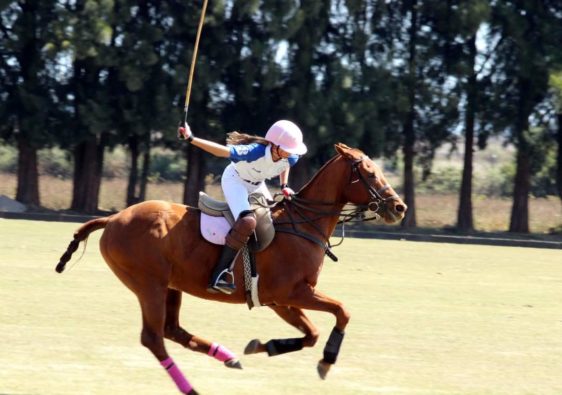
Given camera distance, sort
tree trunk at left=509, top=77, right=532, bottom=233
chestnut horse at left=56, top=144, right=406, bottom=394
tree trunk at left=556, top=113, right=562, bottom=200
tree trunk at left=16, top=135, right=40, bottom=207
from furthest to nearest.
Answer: tree trunk at left=556, top=113, right=562, bottom=200 < tree trunk at left=509, top=77, right=532, bottom=233 < tree trunk at left=16, top=135, right=40, bottom=207 < chestnut horse at left=56, top=144, right=406, bottom=394

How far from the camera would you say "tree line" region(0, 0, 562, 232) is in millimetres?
29984

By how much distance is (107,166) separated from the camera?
4603 centimetres

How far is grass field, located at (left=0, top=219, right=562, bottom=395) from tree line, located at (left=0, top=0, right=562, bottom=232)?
13.7 metres

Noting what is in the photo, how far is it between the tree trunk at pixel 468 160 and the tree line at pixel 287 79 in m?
0.04

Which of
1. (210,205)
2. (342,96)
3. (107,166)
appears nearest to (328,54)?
(342,96)

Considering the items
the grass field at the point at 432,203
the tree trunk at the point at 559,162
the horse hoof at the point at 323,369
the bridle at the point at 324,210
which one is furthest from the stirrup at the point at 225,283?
the grass field at the point at 432,203

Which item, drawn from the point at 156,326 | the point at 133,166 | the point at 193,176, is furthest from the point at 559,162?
the point at 156,326

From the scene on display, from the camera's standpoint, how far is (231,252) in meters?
7.62

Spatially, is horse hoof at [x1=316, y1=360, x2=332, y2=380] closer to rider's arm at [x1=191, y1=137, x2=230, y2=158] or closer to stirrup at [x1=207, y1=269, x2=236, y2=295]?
stirrup at [x1=207, y1=269, x2=236, y2=295]

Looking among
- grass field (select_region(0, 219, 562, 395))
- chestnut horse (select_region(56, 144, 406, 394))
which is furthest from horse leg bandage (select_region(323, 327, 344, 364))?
grass field (select_region(0, 219, 562, 395))

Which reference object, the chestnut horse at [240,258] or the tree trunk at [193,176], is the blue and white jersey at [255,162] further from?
the tree trunk at [193,176]

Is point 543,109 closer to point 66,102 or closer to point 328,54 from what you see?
point 328,54

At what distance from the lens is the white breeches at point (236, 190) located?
777cm

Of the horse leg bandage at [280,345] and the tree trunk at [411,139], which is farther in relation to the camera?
the tree trunk at [411,139]
